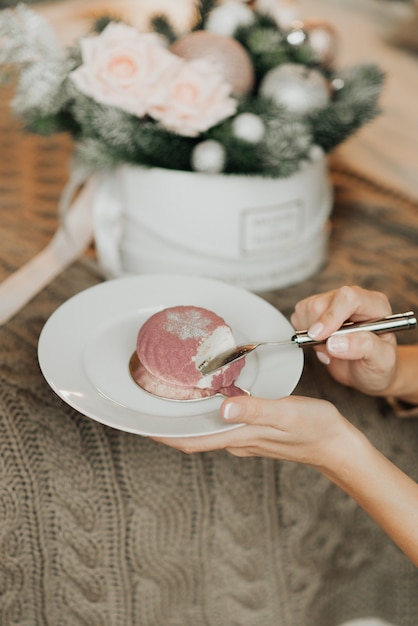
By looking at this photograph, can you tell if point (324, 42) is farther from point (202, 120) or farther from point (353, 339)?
point (353, 339)

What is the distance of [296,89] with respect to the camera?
944mm

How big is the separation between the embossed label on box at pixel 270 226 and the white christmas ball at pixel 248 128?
0.34ft

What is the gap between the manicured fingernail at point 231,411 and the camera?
61cm

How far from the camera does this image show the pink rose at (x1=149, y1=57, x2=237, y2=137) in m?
0.86

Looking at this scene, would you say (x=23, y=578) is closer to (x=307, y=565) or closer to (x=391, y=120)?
(x=307, y=565)

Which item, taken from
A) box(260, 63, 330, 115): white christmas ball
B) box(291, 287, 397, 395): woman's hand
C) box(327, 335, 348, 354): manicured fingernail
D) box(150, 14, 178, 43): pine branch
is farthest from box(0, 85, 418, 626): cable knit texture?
box(150, 14, 178, 43): pine branch

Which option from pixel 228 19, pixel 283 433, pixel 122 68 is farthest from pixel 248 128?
pixel 283 433

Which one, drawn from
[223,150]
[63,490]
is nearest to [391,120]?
[223,150]

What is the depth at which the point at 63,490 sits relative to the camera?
2.45ft

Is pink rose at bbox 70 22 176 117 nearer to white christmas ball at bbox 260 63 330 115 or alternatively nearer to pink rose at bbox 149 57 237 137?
pink rose at bbox 149 57 237 137

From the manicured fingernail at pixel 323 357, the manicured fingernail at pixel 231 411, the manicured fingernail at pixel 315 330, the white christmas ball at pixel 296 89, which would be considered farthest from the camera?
the white christmas ball at pixel 296 89

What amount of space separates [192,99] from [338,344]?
0.36 metres

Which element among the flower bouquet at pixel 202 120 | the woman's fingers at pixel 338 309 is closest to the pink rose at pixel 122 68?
the flower bouquet at pixel 202 120

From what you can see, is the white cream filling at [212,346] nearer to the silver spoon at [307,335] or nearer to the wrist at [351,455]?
the silver spoon at [307,335]
